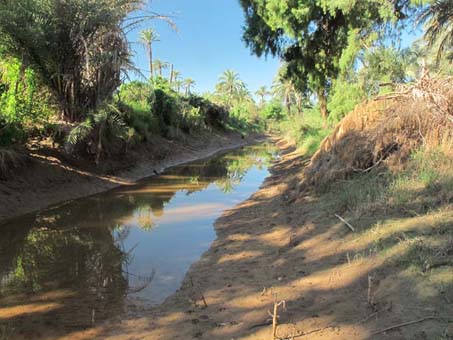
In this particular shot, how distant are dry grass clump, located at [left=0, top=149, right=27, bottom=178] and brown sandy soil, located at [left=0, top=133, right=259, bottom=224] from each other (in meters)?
0.14

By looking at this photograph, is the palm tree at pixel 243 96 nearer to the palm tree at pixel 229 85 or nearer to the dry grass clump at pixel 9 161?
the palm tree at pixel 229 85

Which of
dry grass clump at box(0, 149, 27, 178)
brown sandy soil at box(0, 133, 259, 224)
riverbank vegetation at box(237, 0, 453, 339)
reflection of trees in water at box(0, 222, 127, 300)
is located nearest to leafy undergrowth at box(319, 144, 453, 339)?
riverbank vegetation at box(237, 0, 453, 339)

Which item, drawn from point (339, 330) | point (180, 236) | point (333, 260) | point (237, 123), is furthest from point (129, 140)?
point (237, 123)

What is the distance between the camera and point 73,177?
12.2m

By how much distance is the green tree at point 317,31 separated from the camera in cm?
1395

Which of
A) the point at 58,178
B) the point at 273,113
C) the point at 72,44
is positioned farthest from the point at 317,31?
the point at 273,113

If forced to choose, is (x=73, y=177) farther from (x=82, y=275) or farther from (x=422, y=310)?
(x=422, y=310)

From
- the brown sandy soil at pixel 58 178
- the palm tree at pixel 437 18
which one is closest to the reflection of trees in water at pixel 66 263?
the brown sandy soil at pixel 58 178

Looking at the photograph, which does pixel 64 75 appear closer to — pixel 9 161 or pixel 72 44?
pixel 72 44

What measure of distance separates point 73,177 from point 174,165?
850 centimetres

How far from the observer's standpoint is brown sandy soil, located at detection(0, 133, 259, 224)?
9.86 meters

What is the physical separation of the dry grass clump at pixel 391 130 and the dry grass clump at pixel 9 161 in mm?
7464

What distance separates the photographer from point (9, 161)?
403 inches

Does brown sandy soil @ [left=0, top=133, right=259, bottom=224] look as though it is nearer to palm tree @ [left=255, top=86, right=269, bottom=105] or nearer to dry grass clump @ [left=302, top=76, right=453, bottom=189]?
dry grass clump @ [left=302, top=76, right=453, bottom=189]
